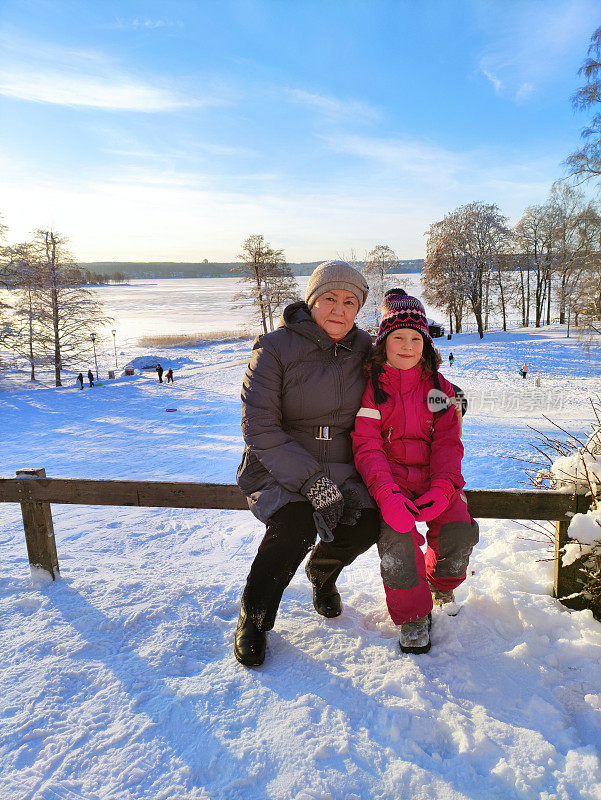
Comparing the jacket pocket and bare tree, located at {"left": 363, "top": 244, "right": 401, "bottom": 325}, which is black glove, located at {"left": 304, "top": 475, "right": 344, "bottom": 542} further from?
bare tree, located at {"left": 363, "top": 244, "right": 401, "bottom": 325}

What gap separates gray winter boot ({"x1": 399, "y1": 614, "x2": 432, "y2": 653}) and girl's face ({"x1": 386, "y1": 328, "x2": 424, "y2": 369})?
53.1 inches

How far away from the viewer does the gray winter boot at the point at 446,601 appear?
2533 mm

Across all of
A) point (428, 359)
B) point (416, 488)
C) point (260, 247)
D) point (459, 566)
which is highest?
point (260, 247)

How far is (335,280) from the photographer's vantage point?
8.73ft

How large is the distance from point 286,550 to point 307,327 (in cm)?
121

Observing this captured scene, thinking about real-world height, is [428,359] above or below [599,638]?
above

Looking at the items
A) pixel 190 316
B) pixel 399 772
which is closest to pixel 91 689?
pixel 399 772

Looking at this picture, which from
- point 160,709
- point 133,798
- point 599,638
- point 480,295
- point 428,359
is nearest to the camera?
point 133,798

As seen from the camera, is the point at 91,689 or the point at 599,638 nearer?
the point at 91,689

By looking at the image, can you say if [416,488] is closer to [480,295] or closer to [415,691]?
[415,691]

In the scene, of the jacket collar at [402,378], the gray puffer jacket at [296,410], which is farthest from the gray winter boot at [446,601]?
the jacket collar at [402,378]

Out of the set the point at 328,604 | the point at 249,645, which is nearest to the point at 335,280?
the point at 328,604

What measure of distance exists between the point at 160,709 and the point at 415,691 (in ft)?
3.66

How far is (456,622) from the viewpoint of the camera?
2465 mm
